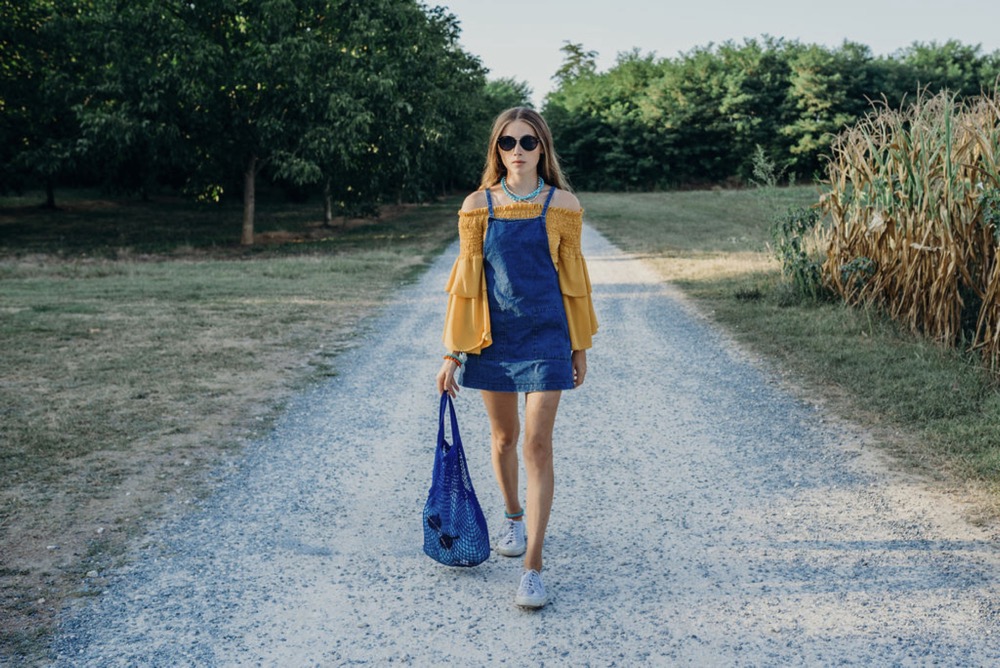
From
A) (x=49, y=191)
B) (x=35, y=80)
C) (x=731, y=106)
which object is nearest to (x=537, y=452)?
(x=35, y=80)

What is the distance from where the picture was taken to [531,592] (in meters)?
3.21

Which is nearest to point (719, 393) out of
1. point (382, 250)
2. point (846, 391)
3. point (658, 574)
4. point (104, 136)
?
point (846, 391)

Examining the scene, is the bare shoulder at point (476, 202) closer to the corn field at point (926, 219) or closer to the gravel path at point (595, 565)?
the gravel path at point (595, 565)

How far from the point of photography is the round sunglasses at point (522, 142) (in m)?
3.25

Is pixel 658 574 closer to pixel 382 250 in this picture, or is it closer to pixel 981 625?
pixel 981 625

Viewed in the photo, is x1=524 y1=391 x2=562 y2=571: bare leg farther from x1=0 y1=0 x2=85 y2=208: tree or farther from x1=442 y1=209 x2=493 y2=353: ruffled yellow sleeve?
x1=0 y1=0 x2=85 y2=208: tree

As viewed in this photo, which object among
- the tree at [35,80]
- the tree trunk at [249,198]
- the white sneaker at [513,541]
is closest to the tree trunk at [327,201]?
the tree trunk at [249,198]

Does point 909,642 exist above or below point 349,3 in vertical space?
below

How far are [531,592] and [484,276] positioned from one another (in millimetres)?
1252

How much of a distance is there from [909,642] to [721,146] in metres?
56.8

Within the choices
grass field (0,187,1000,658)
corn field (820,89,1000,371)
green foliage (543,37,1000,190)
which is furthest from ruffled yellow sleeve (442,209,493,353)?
green foliage (543,37,1000,190)

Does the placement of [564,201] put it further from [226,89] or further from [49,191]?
[49,191]

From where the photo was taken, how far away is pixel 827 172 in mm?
9672

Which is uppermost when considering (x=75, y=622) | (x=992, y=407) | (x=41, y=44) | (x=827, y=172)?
(x=41, y=44)
